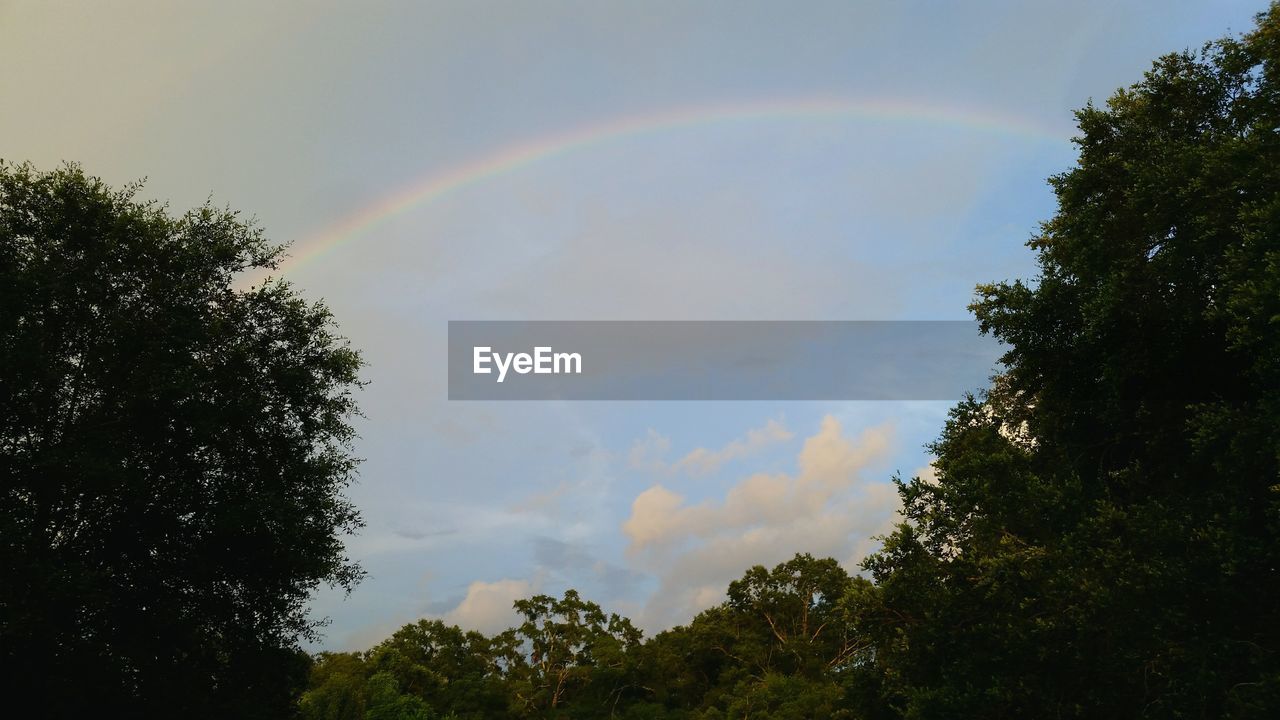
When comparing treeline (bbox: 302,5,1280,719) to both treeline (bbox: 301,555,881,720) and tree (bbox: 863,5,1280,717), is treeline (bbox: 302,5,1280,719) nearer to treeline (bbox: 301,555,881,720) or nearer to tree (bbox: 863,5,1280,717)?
tree (bbox: 863,5,1280,717)

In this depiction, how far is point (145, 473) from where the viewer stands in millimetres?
24250

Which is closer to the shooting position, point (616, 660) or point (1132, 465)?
point (1132, 465)

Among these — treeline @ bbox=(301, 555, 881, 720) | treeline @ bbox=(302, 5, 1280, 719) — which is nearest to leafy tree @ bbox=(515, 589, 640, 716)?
treeline @ bbox=(301, 555, 881, 720)

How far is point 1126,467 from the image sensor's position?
81.6 feet

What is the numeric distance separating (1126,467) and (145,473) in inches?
1138

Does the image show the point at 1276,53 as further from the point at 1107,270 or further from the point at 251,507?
the point at 251,507

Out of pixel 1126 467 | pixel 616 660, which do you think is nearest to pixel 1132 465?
pixel 1126 467

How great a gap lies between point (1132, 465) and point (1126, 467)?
3.61ft

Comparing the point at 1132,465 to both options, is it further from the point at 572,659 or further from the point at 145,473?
the point at 572,659

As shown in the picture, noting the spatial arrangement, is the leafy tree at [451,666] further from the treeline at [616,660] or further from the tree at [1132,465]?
the tree at [1132,465]

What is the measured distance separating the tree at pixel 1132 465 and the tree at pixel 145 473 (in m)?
19.5

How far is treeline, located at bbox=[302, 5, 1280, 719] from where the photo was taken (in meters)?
20.2

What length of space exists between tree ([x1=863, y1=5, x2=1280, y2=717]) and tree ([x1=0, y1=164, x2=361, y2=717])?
1948cm

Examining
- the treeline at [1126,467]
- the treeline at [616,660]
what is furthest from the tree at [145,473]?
the treeline at [616,660]
